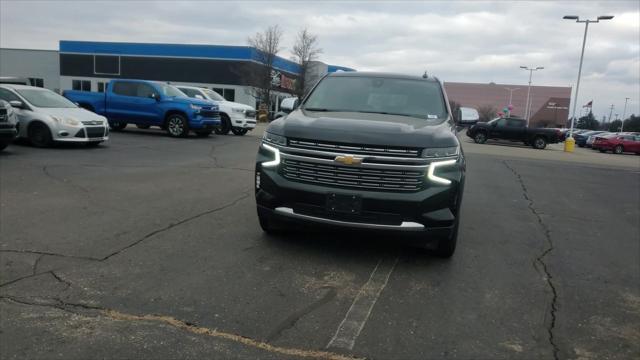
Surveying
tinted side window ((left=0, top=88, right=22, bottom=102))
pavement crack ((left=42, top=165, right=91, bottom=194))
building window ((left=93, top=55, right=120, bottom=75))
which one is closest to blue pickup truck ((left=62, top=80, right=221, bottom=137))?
tinted side window ((left=0, top=88, right=22, bottom=102))

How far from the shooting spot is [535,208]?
840cm

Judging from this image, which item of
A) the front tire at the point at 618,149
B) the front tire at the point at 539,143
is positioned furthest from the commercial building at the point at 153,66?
the front tire at the point at 618,149

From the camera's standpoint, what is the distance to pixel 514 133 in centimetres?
3050

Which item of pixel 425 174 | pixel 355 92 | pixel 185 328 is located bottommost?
pixel 185 328

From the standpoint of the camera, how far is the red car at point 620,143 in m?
33.5

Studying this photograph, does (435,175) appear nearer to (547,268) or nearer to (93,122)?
(547,268)

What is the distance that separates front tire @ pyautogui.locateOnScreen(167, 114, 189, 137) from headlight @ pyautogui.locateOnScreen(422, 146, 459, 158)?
14.1 metres

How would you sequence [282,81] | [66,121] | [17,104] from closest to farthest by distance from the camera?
[17,104] → [66,121] → [282,81]

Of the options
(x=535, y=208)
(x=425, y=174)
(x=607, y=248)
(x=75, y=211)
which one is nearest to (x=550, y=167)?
(x=535, y=208)

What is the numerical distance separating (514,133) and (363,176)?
28.5m

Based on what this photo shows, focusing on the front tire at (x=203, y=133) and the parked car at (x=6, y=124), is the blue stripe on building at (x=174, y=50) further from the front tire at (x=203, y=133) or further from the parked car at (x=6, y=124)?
the parked car at (x=6, y=124)

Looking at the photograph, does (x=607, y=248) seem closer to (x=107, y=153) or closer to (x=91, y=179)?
(x=91, y=179)

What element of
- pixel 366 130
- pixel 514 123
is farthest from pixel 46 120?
pixel 514 123

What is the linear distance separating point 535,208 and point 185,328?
22.1 ft
